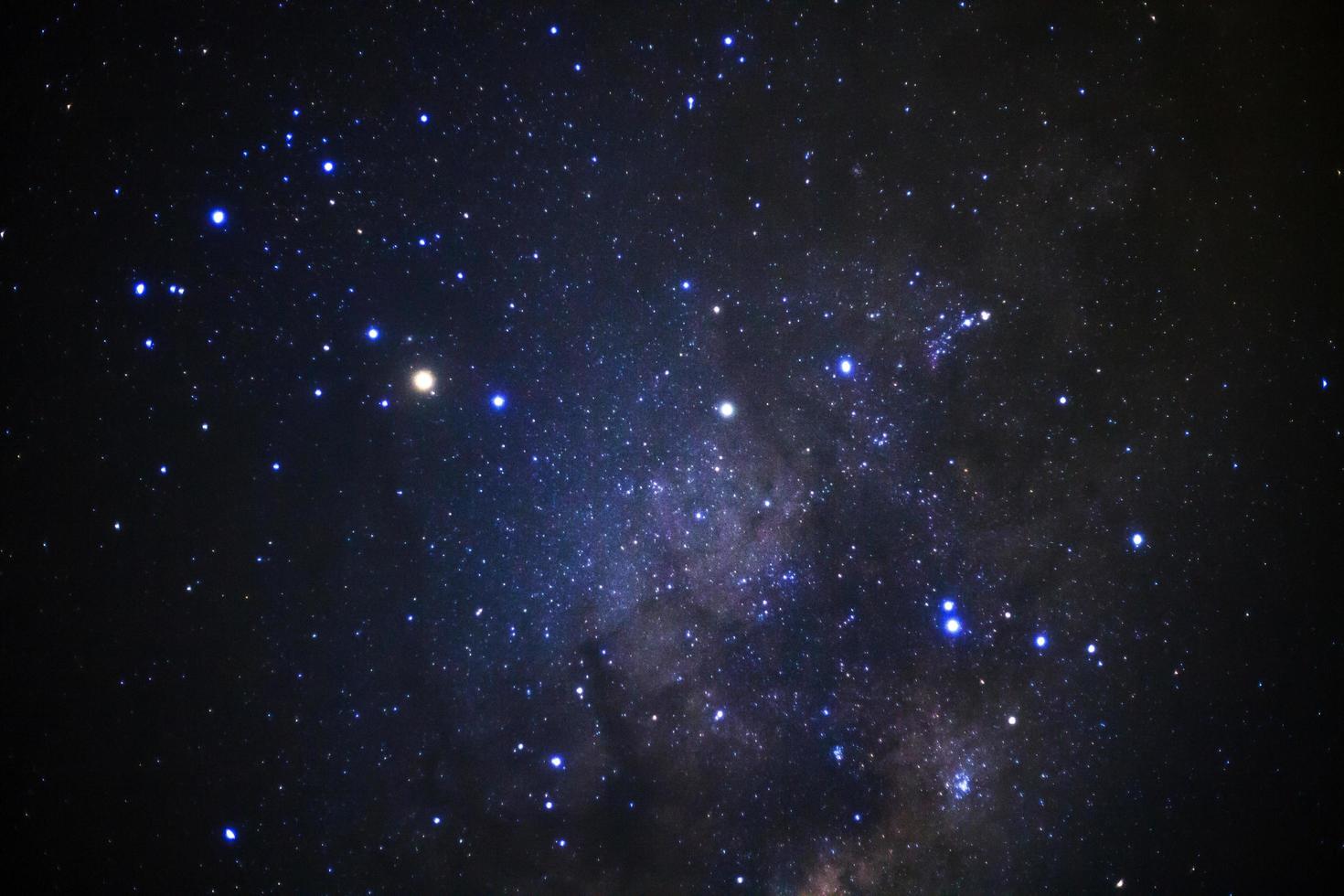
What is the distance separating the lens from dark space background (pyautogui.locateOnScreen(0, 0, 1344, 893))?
4.85ft

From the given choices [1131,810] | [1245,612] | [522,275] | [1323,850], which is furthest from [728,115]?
[1323,850]

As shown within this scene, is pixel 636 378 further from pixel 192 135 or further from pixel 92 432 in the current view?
pixel 92 432

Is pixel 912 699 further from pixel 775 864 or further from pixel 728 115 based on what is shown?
pixel 728 115

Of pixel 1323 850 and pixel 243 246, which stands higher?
pixel 243 246

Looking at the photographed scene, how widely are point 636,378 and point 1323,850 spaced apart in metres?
2.94

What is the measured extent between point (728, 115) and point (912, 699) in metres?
1.73

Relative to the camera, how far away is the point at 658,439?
5.48 ft

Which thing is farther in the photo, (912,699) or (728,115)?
(912,699)

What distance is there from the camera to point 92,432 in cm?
149

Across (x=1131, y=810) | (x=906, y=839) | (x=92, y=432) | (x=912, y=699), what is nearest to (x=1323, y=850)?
(x=1131, y=810)

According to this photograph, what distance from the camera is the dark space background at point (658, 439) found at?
148cm

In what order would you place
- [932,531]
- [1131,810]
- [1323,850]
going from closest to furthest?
[932,531]
[1131,810]
[1323,850]

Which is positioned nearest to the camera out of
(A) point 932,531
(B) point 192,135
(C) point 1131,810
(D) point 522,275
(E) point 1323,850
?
(B) point 192,135

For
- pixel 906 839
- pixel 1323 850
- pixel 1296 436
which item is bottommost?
pixel 1323 850
